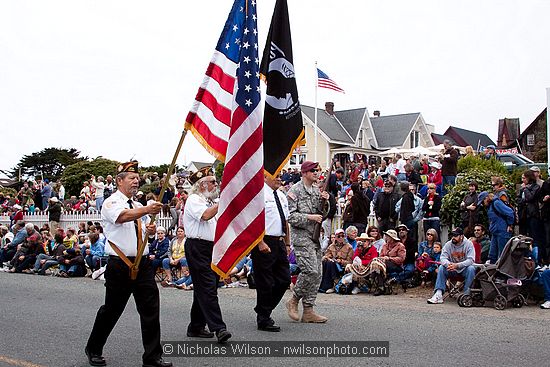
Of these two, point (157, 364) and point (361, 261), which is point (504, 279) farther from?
point (157, 364)

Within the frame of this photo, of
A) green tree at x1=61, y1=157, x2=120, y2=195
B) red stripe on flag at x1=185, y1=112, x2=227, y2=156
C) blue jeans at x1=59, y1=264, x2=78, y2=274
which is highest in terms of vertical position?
green tree at x1=61, y1=157, x2=120, y2=195

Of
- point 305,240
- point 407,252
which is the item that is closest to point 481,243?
point 407,252

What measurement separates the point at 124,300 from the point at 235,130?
2.19 m

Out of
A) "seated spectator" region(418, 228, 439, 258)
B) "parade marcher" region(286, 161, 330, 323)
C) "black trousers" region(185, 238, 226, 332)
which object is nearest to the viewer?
"black trousers" region(185, 238, 226, 332)

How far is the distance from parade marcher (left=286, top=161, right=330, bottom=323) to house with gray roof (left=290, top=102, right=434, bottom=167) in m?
36.9

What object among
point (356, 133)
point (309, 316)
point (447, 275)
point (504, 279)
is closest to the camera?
point (309, 316)

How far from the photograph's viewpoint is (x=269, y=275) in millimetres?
8039

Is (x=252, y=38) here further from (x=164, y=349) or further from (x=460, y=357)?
(x=460, y=357)

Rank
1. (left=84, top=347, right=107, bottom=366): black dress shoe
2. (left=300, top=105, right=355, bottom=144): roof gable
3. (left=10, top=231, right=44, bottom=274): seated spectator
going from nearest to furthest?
(left=84, top=347, right=107, bottom=366): black dress shoe → (left=10, top=231, right=44, bottom=274): seated spectator → (left=300, top=105, right=355, bottom=144): roof gable

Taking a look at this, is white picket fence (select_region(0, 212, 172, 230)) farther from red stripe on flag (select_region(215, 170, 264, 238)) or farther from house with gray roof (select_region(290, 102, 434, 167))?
house with gray roof (select_region(290, 102, 434, 167))

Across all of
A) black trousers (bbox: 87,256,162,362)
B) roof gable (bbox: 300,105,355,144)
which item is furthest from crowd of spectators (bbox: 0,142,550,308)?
roof gable (bbox: 300,105,355,144)

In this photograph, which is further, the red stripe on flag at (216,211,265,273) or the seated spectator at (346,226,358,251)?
the seated spectator at (346,226,358,251)

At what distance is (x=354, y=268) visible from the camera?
13.2 m

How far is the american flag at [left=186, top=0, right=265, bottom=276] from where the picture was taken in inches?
277
